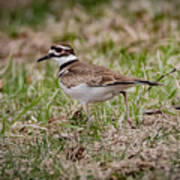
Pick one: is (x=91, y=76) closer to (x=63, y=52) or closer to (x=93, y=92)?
(x=93, y=92)

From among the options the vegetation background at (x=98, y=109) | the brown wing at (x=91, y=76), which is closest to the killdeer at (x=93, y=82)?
the brown wing at (x=91, y=76)

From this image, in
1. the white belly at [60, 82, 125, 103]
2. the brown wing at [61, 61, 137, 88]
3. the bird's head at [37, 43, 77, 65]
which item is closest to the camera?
the brown wing at [61, 61, 137, 88]

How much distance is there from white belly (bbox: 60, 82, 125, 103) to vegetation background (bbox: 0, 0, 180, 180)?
0.96 ft

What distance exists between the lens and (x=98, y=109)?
5.18 metres

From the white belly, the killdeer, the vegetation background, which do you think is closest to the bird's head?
the killdeer

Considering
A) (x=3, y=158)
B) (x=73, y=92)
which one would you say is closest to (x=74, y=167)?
(x=3, y=158)

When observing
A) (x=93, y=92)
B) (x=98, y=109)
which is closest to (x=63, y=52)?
(x=98, y=109)

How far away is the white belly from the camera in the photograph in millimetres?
4426

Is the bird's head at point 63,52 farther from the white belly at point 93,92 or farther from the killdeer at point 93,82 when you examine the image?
the white belly at point 93,92

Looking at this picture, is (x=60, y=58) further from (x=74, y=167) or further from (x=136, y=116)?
(x=74, y=167)

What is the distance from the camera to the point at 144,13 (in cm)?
924

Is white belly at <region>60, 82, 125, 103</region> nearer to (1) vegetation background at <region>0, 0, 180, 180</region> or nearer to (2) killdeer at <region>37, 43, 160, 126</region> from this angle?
(2) killdeer at <region>37, 43, 160, 126</region>

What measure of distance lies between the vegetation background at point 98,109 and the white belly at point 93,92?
292 millimetres

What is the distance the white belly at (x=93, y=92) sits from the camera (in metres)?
4.43
